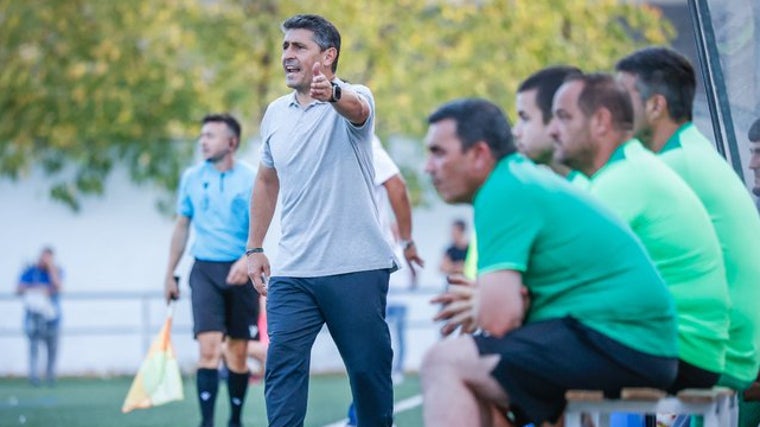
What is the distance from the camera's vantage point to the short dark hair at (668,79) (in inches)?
265

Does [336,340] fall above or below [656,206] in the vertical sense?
below

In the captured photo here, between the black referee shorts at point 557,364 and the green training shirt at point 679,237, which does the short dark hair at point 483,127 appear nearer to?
the green training shirt at point 679,237

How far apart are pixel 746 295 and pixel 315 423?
21.5ft

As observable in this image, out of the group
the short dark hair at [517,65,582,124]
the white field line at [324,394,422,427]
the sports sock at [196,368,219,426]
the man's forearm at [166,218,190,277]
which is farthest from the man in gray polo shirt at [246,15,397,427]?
the white field line at [324,394,422,427]

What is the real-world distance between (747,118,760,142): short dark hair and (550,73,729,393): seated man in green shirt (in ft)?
7.99

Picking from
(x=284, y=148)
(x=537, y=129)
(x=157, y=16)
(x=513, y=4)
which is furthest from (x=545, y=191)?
(x=157, y=16)

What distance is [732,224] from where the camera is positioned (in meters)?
6.73

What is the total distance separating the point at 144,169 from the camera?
25.1 metres

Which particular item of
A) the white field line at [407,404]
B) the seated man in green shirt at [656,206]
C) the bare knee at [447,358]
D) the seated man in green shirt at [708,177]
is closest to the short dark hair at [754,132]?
the seated man in green shirt at [708,177]

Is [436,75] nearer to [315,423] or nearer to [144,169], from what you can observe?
[144,169]

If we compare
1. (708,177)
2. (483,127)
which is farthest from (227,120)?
(483,127)

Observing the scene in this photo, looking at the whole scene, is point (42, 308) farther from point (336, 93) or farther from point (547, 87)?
point (547, 87)

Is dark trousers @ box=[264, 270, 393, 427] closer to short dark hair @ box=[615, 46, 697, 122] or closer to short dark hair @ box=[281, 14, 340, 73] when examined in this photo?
short dark hair @ box=[281, 14, 340, 73]

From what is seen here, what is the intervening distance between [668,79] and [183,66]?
18.0 meters
